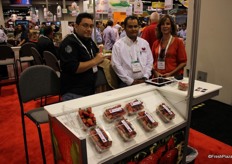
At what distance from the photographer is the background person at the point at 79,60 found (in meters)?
1.91

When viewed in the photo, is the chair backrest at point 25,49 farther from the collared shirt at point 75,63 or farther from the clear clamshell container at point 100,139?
the clear clamshell container at point 100,139

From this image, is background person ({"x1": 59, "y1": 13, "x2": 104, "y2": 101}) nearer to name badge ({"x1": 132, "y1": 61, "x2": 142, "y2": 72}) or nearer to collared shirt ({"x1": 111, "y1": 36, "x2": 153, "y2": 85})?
collared shirt ({"x1": 111, "y1": 36, "x2": 153, "y2": 85})

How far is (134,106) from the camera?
1514mm

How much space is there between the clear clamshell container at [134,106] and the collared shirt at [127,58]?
71 cm

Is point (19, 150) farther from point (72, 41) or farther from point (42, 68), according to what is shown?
point (72, 41)

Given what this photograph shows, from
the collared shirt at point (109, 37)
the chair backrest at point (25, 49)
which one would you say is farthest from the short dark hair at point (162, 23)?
the collared shirt at point (109, 37)

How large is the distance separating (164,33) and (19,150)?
2.28 metres

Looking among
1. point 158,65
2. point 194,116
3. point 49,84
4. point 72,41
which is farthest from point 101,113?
point 194,116

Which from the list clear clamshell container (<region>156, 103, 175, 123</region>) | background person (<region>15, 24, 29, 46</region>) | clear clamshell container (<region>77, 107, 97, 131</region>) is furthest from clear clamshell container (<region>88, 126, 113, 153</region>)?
background person (<region>15, 24, 29, 46</region>)

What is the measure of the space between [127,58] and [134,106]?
0.86m

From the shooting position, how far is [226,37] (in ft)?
12.0

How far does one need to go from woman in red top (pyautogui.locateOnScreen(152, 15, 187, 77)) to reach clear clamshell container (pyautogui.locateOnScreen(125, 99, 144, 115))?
1.23 metres

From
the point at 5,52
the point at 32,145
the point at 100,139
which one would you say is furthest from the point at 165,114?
the point at 5,52

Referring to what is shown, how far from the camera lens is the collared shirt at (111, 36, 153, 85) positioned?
226 cm
